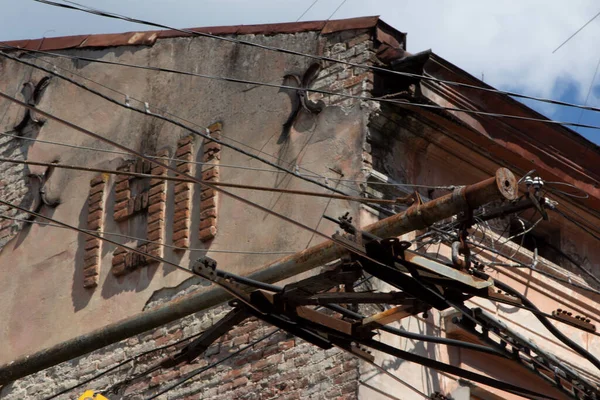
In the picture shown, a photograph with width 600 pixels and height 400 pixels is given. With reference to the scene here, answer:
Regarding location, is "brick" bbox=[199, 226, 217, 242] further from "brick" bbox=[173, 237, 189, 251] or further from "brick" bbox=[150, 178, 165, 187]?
"brick" bbox=[150, 178, 165, 187]

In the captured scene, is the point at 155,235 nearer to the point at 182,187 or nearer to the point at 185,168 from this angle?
the point at 182,187

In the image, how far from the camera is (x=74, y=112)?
13.2m

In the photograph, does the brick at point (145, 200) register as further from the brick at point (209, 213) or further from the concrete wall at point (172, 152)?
the brick at point (209, 213)

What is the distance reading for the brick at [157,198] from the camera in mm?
11962

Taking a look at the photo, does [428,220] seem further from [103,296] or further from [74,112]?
[74,112]

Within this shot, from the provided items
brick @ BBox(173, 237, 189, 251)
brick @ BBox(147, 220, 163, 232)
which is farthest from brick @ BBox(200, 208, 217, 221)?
brick @ BBox(147, 220, 163, 232)

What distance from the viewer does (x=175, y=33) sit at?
12.6 meters

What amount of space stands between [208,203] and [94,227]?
53.6 inches

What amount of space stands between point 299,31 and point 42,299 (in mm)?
3530

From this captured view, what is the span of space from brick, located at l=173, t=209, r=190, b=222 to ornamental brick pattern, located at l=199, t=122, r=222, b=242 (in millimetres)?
154

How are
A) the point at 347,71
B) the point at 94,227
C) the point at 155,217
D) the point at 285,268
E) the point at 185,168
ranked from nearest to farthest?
1. the point at 285,268
2. the point at 347,71
3. the point at 155,217
4. the point at 185,168
5. the point at 94,227

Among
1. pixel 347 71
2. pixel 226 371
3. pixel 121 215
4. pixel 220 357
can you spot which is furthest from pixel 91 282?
pixel 347 71

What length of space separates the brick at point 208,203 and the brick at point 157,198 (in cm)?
50

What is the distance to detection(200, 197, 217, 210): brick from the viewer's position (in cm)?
1152
